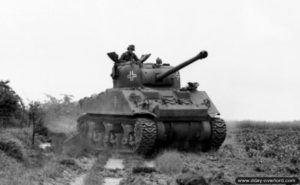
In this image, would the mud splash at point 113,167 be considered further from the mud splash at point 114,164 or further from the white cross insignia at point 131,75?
the white cross insignia at point 131,75

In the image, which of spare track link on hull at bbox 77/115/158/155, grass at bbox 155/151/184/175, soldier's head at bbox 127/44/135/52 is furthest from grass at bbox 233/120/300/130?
grass at bbox 155/151/184/175

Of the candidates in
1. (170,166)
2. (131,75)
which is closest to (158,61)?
(131,75)

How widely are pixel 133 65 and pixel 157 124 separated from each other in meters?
2.97

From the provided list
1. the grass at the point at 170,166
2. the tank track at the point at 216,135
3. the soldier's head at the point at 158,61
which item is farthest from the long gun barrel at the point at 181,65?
the grass at the point at 170,166

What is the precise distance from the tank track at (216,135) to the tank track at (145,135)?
88.3 inches

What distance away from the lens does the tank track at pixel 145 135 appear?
645 inches

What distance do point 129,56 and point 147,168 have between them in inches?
314

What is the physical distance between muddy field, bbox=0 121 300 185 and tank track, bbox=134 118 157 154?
0.35m

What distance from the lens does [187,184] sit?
956cm

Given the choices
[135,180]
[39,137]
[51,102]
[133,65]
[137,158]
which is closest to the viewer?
[135,180]

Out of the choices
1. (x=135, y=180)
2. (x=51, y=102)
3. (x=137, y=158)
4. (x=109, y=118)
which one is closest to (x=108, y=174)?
→ (x=135, y=180)

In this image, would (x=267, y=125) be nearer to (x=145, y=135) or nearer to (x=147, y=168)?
(x=145, y=135)

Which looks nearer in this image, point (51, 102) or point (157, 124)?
point (157, 124)

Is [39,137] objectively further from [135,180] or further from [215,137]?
[135,180]
